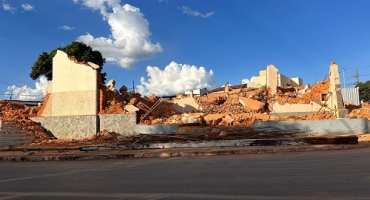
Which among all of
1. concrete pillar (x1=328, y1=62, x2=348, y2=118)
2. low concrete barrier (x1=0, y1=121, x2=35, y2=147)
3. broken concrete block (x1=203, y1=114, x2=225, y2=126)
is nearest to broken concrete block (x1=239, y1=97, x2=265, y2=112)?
broken concrete block (x1=203, y1=114, x2=225, y2=126)

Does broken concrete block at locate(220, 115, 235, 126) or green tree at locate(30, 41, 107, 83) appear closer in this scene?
broken concrete block at locate(220, 115, 235, 126)

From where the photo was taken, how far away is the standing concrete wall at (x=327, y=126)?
20391mm

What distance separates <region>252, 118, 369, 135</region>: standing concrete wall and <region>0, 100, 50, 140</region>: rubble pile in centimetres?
1751

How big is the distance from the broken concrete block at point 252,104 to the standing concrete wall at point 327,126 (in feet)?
24.9

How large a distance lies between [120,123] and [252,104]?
478 inches

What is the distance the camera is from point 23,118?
89.5 ft

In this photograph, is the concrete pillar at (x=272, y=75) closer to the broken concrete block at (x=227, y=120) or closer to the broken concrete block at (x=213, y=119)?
the broken concrete block at (x=213, y=119)

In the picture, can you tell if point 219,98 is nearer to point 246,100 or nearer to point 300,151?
point 246,100

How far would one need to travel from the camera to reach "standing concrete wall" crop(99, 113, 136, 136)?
25.1 m

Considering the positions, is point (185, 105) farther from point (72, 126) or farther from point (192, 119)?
point (72, 126)

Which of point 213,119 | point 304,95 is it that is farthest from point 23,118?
point 304,95

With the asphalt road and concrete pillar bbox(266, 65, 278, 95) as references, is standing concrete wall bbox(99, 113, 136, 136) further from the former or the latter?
concrete pillar bbox(266, 65, 278, 95)

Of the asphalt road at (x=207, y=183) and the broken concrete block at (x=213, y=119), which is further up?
the broken concrete block at (x=213, y=119)

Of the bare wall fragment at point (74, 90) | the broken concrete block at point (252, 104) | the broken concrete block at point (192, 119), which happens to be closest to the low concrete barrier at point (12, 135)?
the bare wall fragment at point (74, 90)
